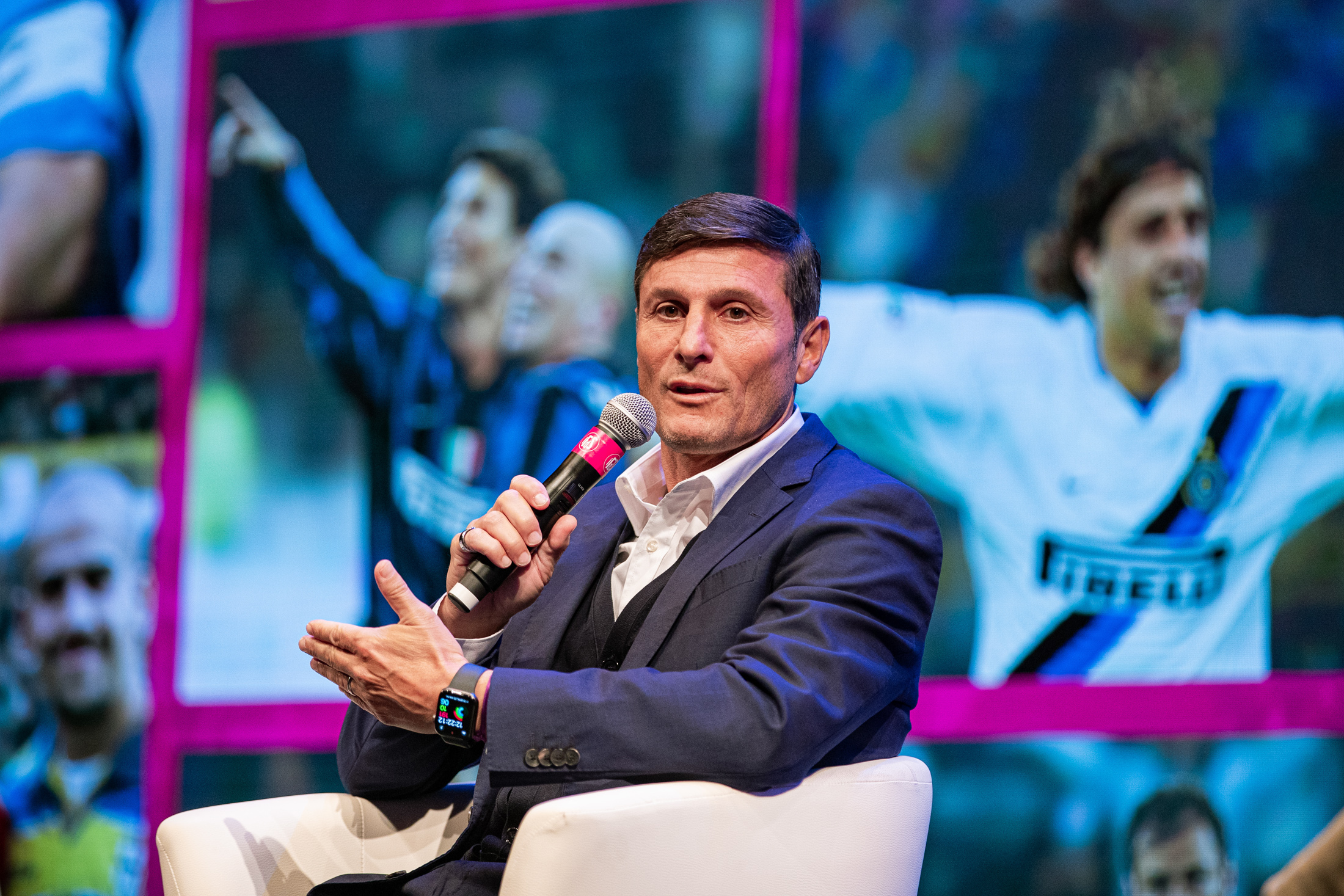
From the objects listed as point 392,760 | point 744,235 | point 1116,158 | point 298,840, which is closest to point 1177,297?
point 1116,158

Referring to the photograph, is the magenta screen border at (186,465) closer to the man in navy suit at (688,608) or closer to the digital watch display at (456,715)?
the man in navy suit at (688,608)

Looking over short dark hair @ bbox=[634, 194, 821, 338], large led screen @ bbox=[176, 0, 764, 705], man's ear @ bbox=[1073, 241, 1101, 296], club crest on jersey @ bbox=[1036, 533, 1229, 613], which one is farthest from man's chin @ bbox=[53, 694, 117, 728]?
man's ear @ bbox=[1073, 241, 1101, 296]

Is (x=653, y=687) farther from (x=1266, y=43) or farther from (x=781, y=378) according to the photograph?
(x=1266, y=43)

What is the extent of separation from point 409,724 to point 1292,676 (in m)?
2.13

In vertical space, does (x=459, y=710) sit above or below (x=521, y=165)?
below

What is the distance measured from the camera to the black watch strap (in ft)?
4.89

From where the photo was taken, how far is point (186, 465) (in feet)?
12.5

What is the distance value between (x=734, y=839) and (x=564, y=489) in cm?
52

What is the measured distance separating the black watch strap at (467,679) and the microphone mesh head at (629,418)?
0.41 m

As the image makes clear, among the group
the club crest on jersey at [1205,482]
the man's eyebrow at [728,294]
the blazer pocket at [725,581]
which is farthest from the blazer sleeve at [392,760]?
the club crest on jersey at [1205,482]

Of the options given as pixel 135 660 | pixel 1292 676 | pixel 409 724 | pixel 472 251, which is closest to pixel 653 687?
pixel 409 724

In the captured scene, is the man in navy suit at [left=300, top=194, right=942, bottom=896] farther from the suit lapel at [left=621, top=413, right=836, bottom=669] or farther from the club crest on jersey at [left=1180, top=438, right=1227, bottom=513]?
the club crest on jersey at [left=1180, top=438, right=1227, bottom=513]

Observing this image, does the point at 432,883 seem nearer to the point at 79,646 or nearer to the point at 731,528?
the point at 731,528

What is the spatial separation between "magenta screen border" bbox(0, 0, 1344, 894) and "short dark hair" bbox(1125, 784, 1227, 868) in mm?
142
